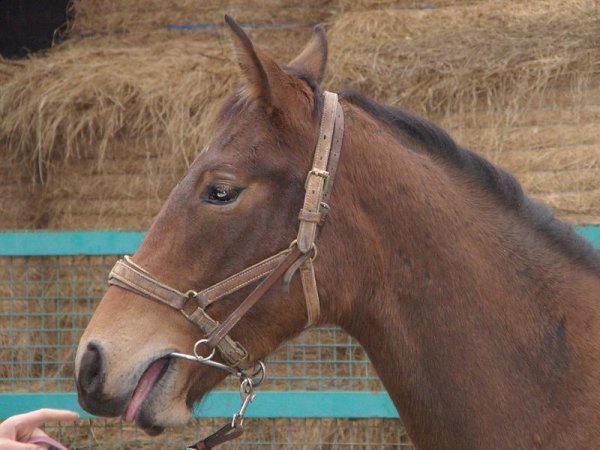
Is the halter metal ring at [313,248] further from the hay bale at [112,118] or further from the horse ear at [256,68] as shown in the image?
the hay bale at [112,118]

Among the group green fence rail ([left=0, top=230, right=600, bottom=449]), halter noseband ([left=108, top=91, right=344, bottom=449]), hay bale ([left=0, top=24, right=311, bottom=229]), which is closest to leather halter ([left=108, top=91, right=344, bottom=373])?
halter noseband ([left=108, top=91, right=344, bottom=449])

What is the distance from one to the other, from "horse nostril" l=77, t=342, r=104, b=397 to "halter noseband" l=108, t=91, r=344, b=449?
0.18 metres

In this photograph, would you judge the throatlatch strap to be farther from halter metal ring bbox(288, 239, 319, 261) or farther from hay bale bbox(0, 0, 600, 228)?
hay bale bbox(0, 0, 600, 228)

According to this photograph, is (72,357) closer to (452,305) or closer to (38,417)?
(38,417)

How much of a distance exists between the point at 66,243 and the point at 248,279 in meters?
2.61

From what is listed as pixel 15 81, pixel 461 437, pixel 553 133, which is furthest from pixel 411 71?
pixel 461 437

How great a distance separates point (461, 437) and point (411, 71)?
2.92 meters

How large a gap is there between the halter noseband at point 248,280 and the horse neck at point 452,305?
0.18 ft

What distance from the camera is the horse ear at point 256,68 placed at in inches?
94.9

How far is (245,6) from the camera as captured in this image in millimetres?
5898

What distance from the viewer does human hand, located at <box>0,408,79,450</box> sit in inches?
88.4

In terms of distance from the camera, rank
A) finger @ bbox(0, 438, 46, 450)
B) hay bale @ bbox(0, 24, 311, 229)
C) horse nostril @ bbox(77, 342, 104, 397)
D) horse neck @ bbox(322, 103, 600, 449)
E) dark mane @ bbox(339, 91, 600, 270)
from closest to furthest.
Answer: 1. finger @ bbox(0, 438, 46, 450)
2. horse nostril @ bbox(77, 342, 104, 397)
3. horse neck @ bbox(322, 103, 600, 449)
4. dark mane @ bbox(339, 91, 600, 270)
5. hay bale @ bbox(0, 24, 311, 229)

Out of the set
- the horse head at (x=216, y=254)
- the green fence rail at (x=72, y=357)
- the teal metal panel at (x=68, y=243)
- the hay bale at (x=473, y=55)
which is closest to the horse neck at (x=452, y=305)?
the horse head at (x=216, y=254)

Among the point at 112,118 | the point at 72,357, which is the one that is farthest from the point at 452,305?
the point at 112,118
